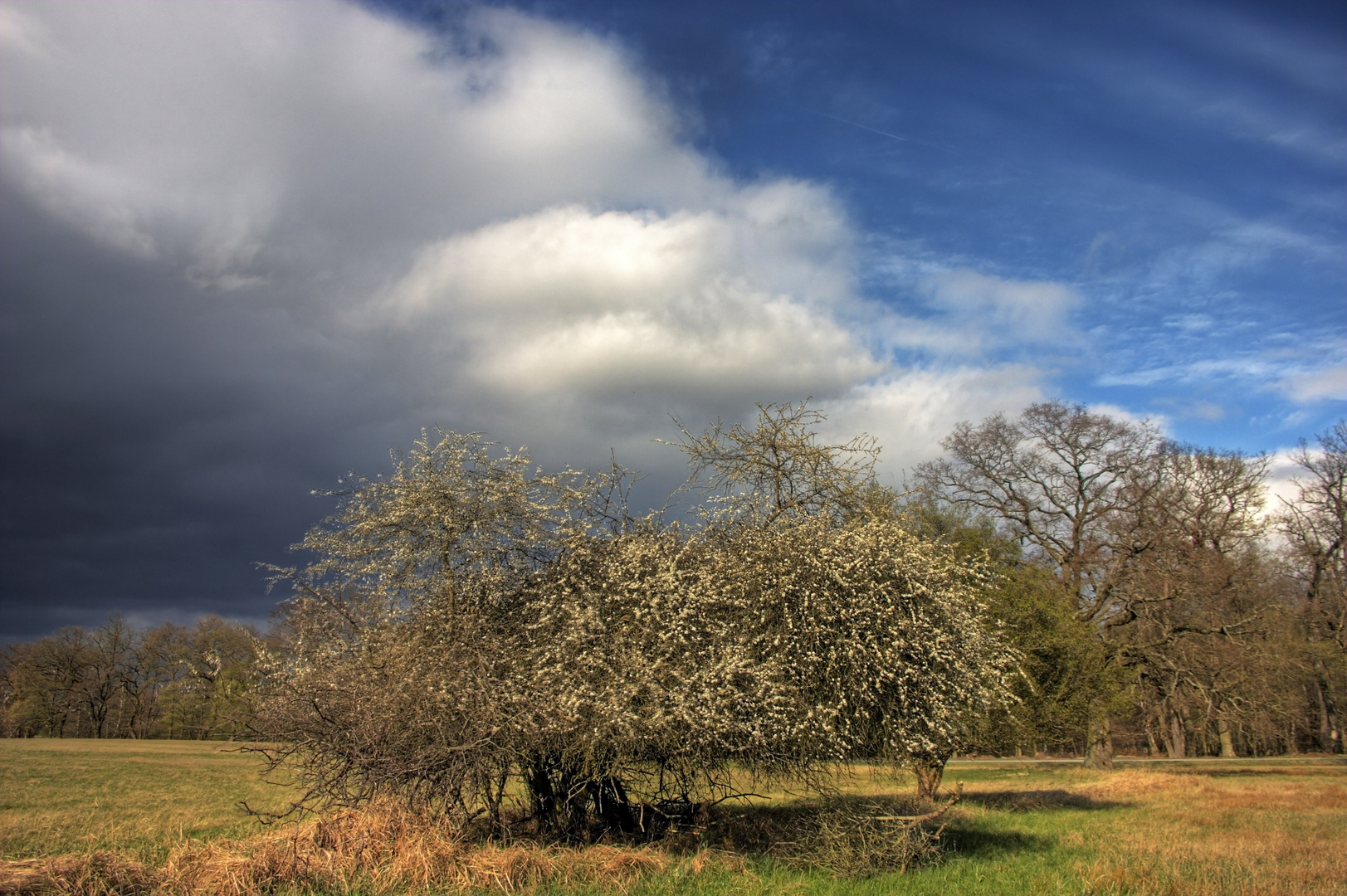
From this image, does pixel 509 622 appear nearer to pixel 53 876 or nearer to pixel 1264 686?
pixel 53 876

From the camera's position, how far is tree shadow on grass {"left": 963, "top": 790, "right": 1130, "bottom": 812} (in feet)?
72.6

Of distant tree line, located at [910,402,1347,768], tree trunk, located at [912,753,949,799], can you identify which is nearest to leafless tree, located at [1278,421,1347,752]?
distant tree line, located at [910,402,1347,768]

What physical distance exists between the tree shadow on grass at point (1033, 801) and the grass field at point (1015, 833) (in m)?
0.08

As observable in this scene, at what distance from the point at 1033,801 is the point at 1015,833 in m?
7.90

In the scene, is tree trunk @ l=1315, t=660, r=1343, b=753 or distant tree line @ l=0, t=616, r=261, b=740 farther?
distant tree line @ l=0, t=616, r=261, b=740

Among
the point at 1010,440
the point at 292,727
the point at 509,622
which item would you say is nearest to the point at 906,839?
the point at 509,622

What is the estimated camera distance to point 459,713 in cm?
1080

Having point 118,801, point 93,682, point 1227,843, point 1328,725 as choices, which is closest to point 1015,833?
point 1227,843

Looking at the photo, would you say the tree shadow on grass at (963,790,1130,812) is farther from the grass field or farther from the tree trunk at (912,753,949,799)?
the tree trunk at (912,753,949,799)

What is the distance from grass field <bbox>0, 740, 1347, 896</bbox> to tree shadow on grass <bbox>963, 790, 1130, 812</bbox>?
84mm

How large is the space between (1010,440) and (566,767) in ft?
98.7

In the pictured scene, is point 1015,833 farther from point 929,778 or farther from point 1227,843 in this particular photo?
point 1227,843

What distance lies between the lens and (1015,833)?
53.6 feet

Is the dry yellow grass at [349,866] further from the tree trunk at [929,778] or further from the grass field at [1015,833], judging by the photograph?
the tree trunk at [929,778]
